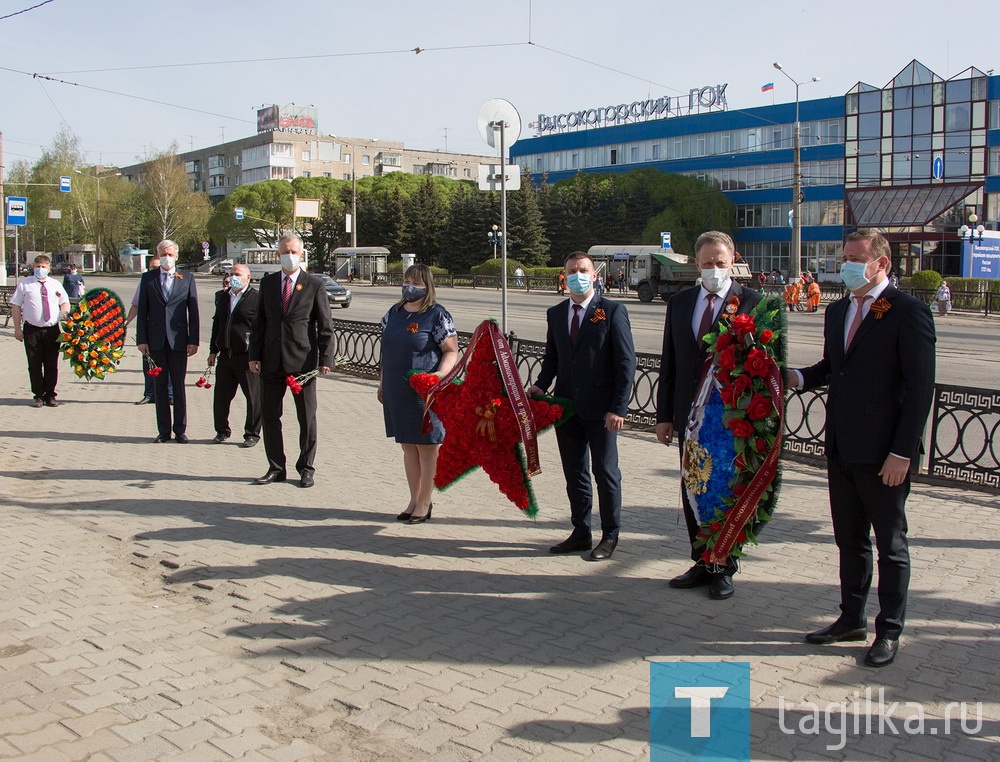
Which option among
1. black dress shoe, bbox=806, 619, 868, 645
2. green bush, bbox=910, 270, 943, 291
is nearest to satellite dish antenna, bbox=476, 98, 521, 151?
black dress shoe, bbox=806, 619, 868, 645

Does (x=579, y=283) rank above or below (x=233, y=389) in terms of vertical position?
above

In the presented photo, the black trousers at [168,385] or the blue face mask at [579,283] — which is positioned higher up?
the blue face mask at [579,283]

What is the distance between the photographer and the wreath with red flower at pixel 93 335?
1220cm

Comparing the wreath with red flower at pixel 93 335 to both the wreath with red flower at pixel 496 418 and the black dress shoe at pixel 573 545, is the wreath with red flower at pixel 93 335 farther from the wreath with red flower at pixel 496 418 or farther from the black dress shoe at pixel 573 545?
the black dress shoe at pixel 573 545

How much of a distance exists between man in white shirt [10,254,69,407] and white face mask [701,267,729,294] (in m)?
9.98

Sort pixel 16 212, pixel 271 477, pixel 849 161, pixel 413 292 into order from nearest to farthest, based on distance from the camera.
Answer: pixel 413 292 → pixel 271 477 → pixel 16 212 → pixel 849 161

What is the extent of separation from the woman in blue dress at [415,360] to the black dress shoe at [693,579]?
2.07 metres

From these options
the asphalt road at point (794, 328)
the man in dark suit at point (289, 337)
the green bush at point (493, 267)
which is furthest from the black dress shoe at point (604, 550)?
the green bush at point (493, 267)

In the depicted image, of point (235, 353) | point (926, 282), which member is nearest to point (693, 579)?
point (235, 353)

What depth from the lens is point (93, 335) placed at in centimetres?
1227

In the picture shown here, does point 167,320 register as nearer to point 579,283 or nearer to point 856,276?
point 579,283

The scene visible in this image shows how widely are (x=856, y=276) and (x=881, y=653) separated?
1.75 meters

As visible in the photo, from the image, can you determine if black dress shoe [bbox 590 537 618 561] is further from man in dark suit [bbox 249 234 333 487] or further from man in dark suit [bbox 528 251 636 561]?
man in dark suit [bbox 249 234 333 487]

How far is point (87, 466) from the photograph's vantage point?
8.62 m
